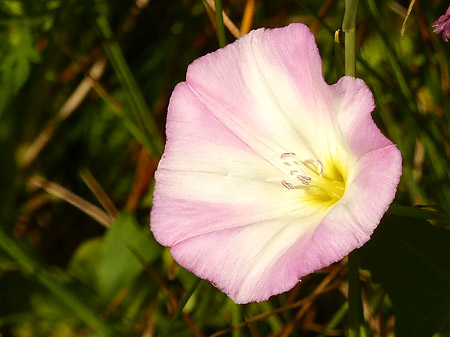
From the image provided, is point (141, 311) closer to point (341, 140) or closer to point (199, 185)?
point (199, 185)

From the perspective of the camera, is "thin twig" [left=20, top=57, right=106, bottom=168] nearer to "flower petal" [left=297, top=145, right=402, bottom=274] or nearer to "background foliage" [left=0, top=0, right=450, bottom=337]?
"background foliage" [left=0, top=0, right=450, bottom=337]

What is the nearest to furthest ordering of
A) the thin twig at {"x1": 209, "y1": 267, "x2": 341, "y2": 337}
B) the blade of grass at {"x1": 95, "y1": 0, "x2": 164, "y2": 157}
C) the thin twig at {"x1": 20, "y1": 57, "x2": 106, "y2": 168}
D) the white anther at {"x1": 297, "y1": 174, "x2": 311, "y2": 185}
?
the white anther at {"x1": 297, "y1": 174, "x2": 311, "y2": 185}, the thin twig at {"x1": 209, "y1": 267, "x2": 341, "y2": 337}, the blade of grass at {"x1": 95, "y1": 0, "x2": 164, "y2": 157}, the thin twig at {"x1": 20, "y1": 57, "x2": 106, "y2": 168}

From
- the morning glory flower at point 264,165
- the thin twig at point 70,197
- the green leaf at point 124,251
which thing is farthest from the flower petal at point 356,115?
the thin twig at point 70,197

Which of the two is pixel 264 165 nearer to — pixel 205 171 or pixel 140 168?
pixel 205 171

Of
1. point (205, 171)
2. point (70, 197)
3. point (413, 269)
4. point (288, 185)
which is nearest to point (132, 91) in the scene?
point (205, 171)

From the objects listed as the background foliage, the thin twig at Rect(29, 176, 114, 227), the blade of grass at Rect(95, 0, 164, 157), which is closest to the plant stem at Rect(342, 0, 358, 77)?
the background foliage

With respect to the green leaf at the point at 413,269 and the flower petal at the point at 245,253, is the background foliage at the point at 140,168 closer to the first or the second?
the green leaf at the point at 413,269

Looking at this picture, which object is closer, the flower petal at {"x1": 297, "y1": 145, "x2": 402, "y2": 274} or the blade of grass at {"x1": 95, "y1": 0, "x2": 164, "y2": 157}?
the flower petal at {"x1": 297, "y1": 145, "x2": 402, "y2": 274}

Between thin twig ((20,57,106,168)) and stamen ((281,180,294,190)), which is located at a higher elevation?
thin twig ((20,57,106,168))
